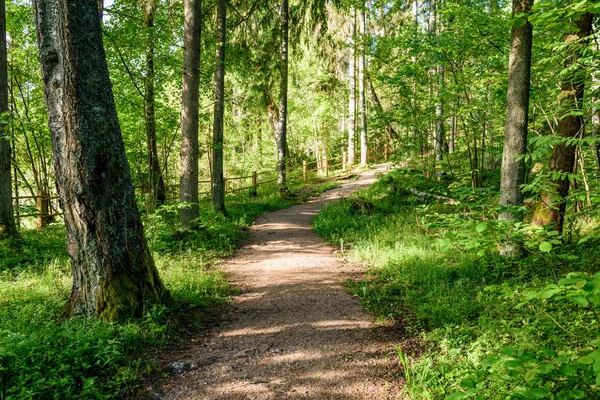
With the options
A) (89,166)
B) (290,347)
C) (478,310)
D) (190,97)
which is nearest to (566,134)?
(478,310)

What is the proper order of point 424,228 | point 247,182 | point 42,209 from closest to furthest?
point 424,228
point 42,209
point 247,182

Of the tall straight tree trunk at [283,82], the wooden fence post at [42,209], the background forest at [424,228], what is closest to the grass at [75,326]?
the background forest at [424,228]

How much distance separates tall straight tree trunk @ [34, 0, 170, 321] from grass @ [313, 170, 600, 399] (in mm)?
3137

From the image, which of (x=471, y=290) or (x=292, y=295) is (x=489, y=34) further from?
(x=292, y=295)

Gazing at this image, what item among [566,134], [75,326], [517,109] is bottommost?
[75,326]

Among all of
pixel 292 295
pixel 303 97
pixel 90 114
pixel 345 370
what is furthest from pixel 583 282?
pixel 303 97

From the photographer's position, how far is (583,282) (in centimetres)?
190

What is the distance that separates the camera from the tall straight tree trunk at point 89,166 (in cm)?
361

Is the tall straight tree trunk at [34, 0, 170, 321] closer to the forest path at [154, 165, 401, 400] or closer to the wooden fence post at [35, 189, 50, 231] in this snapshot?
the forest path at [154, 165, 401, 400]

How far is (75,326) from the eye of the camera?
3.67m

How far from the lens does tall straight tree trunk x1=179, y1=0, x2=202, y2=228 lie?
788 cm

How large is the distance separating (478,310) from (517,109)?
320cm

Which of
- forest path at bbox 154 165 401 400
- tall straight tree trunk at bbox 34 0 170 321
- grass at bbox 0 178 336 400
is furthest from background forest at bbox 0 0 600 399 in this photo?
tall straight tree trunk at bbox 34 0 170 321

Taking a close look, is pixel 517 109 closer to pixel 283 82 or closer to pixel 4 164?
pixel 4 164
